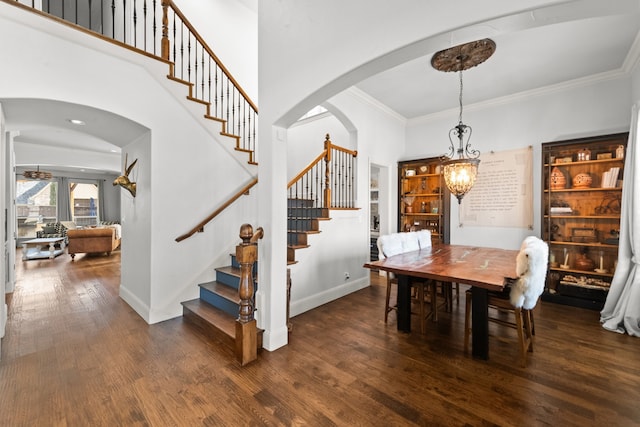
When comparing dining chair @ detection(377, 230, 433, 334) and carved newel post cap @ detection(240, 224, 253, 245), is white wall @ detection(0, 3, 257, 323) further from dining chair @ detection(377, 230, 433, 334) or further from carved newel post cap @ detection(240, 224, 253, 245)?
dining chair @ detection(377, 230, 433, 334)

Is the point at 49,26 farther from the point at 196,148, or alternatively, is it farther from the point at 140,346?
the point at 140,346

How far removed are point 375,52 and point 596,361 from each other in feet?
10.3

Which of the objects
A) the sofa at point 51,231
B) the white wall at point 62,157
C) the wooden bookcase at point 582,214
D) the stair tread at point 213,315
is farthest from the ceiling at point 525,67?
the sofa at point 51,231

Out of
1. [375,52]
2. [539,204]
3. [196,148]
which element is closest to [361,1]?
[375,52]

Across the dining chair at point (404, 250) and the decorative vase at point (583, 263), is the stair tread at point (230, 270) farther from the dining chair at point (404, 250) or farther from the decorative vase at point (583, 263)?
the decorative vase at point (583, 263)

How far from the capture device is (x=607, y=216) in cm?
360

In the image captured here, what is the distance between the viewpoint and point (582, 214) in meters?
3.89

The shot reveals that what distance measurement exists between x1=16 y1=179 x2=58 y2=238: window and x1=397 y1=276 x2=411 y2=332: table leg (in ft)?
40.5

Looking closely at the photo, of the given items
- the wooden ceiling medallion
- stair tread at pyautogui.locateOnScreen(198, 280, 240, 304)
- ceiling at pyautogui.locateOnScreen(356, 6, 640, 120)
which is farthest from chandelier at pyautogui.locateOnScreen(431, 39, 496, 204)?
stair tread at pyautogui.locateOnScreen(198, 280, 240, 304)

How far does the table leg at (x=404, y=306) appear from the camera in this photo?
2.91 m

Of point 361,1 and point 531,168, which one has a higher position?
point 361,1

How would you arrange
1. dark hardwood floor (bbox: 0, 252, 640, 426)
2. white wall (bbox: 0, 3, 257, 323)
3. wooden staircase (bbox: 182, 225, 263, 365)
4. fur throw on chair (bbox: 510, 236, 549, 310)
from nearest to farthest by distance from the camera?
dark hardwood floor (bbox: 0, 252, 640, 426) < fur throw on chair (bbox: 510, 236, 549, 310) < wooden staircase (bbox: 182, 225, 263, 365) < white wall (bbox: 0, 3, 257, 323)

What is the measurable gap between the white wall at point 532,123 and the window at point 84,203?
12467mm

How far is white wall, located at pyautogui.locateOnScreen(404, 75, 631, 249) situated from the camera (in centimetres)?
373
